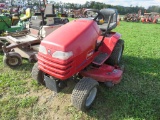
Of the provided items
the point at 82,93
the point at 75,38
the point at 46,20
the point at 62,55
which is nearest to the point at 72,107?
the point at 82,93

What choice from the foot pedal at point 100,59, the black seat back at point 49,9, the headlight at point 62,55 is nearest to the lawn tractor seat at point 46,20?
the black seat back at point 49,9

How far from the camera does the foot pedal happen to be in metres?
3.27

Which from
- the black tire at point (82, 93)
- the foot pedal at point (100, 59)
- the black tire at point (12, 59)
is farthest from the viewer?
the black tire at point (12, 59)

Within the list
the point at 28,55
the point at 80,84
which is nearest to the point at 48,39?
the point at 80,84

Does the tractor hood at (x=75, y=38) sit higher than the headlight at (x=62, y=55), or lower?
higher

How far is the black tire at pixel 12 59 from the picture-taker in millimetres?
4199

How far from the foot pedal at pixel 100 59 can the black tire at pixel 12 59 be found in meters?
1.96

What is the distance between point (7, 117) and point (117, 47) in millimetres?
2541

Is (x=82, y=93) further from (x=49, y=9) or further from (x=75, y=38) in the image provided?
(x=49, y=9)

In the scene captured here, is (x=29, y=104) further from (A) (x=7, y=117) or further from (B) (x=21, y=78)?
(B) (x=21, y=78)

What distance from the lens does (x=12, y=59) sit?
4.27 metres

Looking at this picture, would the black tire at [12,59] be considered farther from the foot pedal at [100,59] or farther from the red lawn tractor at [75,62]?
the foot pedal at [100,59]

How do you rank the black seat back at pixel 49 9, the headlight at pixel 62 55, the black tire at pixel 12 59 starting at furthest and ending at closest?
1. the black seat back at pixel 49 9
2. the black tire at pixel 12 59
3. the headlight at pixel 62 55

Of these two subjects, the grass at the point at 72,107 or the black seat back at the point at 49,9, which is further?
the black seat back at the point at 49,9
